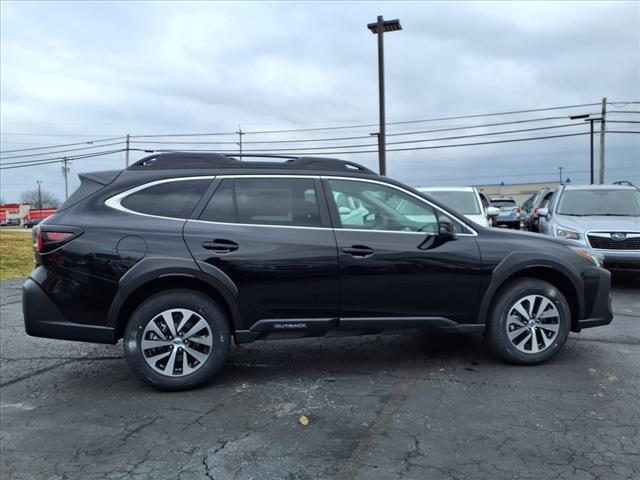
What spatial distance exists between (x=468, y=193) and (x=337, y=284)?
7376 millimetres

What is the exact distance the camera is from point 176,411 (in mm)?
3967

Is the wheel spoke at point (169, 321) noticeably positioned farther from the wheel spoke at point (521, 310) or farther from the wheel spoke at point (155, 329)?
the wheel spoke at point (521, 310)

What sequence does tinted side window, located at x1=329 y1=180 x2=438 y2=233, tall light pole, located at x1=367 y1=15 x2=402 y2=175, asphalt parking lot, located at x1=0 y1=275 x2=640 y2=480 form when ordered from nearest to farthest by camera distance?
asphalt parking lot, located at x1=0 y1=275 x2=640 y2=480 < tinted side window, located at x1=329 y1=180 x2=438 y2=233 < tall light pole, located at x1=367 y1=15 x2=402 y2=175

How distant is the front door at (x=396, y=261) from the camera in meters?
4.47

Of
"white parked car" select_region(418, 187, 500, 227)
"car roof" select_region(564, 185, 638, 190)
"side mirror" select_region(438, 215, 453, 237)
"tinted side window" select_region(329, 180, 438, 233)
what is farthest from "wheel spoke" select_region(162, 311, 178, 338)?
"car roof" select_region(564, 185, 638, 190)

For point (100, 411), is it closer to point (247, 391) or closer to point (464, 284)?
point (247, 391)

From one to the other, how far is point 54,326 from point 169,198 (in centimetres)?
135

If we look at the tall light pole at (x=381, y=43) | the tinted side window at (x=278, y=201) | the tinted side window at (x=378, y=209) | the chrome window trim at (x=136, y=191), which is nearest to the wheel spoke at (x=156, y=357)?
the chrome window trim at (x=136, y=191)

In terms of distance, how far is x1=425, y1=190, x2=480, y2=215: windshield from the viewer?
34.7 ft

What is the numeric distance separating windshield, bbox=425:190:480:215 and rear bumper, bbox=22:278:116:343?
25.4 ft

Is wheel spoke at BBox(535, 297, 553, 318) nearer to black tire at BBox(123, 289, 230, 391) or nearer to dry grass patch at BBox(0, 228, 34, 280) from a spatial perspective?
black tire at BBox(123, 289, 230, 391)

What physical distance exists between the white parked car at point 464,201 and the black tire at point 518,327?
5.57 meters

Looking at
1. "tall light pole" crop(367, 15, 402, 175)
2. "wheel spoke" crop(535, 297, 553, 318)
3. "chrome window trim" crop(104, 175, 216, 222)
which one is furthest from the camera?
"tall light pole" crop(367, 15, 402, 175)

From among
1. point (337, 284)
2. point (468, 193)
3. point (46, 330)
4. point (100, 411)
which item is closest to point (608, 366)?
point (337, 284)
